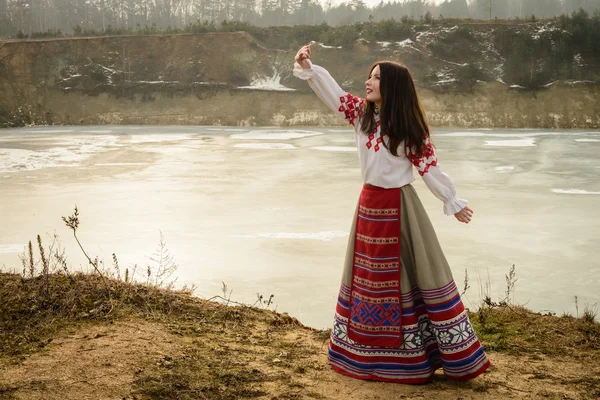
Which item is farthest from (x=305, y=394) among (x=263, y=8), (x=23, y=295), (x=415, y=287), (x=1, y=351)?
(x=263, y=8)

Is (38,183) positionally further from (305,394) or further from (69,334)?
(305,394)

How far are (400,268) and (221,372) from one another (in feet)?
4.12

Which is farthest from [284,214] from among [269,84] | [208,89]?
[269,84]

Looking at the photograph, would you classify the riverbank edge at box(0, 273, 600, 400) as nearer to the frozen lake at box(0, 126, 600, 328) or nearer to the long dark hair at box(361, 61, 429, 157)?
the frozen lake at box(0, 126, 600, 328)

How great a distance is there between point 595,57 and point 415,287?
4159 centimetres

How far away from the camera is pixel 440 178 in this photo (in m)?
4.08

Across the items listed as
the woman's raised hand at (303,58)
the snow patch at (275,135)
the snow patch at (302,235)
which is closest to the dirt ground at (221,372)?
the woman's raised hand at (303,58)

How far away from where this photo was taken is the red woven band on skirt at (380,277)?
4.02 meters

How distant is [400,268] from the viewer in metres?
4.04

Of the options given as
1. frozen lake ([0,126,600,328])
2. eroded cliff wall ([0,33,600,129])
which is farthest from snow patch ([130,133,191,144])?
eroded cliff wall ([0,33,600,129])

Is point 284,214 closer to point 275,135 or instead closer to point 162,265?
point 162,265

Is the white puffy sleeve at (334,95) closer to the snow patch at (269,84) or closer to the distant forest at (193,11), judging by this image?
the snow patch at (269,84)

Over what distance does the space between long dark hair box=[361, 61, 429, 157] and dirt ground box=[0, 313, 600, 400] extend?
1.43 meters

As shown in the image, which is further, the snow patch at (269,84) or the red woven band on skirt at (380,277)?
the snow patch at (269,84)
